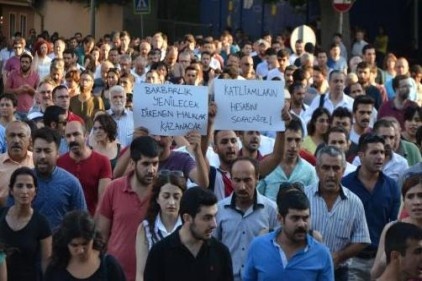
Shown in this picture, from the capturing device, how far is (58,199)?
394 inches

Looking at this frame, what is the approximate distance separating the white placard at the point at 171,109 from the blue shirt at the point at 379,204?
1.32 meters

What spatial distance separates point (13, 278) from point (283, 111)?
9.11 feet

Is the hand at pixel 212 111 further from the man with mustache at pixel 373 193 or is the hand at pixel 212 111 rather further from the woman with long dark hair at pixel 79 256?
the woman with long dark hair at pixel 79 256

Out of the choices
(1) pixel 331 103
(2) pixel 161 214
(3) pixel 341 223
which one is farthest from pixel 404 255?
(1) pixel 331 103

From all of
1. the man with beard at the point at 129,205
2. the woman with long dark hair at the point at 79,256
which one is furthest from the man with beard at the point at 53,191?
the woman with long dark hair at the point at 79,256

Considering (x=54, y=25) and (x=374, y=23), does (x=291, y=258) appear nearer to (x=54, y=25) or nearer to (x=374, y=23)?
(x=374, y=23)

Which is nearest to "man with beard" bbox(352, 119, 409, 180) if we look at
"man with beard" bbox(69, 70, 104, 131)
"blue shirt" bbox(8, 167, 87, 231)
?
"blue shirt" bbox(8, 167, 87, 231)

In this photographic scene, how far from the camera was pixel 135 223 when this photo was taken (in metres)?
9.52

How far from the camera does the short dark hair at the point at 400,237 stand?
7598 millimetres

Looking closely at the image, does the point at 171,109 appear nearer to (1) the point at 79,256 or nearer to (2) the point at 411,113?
(1) the point at 79,256

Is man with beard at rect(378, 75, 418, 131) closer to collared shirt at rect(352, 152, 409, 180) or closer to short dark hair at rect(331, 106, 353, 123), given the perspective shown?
short dark hair at rect(331, 106, 353, 123)

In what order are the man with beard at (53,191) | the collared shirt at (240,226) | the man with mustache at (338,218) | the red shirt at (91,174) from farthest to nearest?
the red shirt at (91,174) < the man with beard at (53,191) < the man with mustache at (338,218) < the collared shirt at (240,226)

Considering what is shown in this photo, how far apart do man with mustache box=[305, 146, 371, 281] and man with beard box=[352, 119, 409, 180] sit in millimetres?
1592

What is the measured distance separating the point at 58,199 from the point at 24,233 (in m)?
0.80
